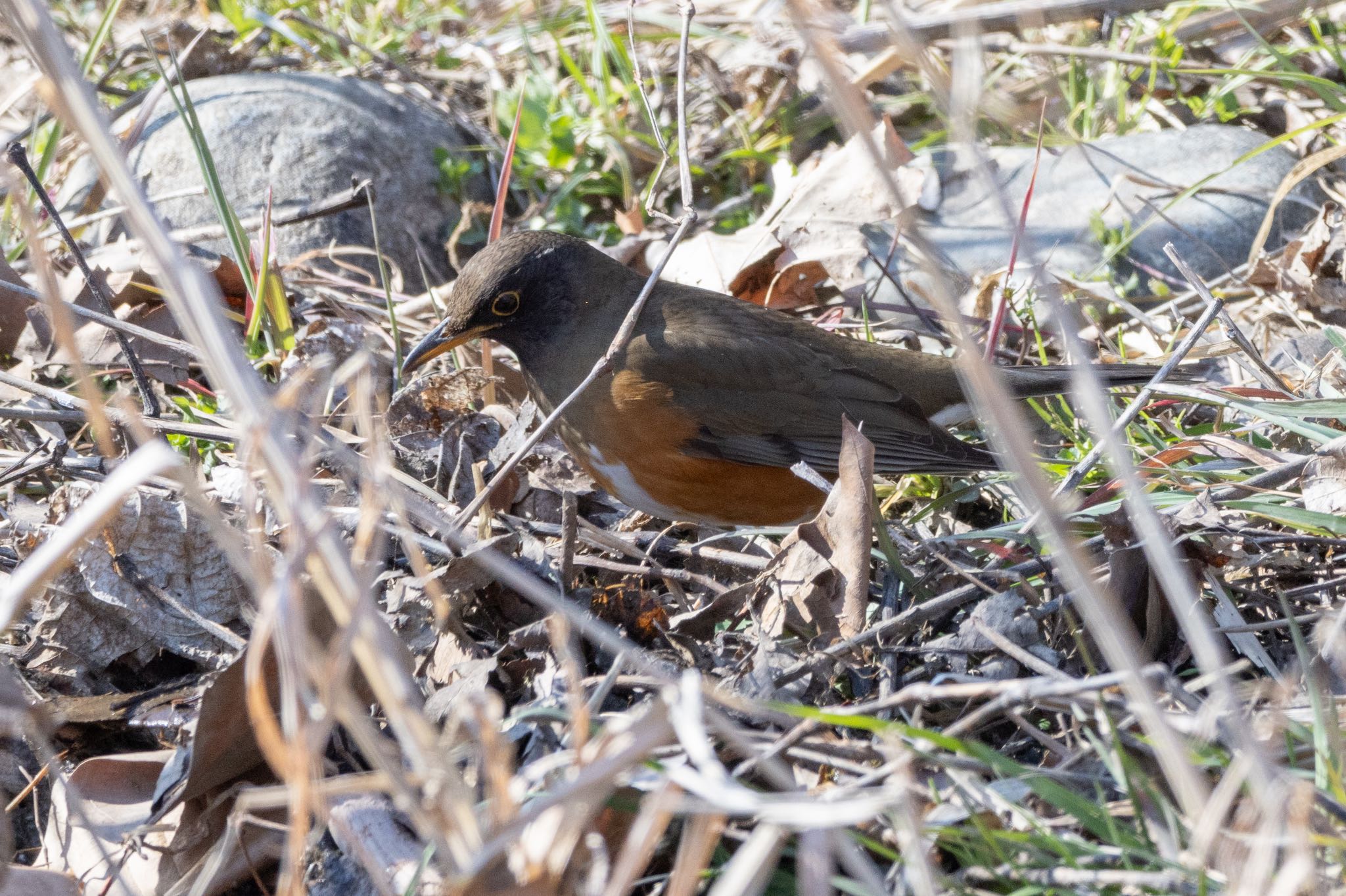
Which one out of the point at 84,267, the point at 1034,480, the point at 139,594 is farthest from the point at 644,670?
the point at 84,267

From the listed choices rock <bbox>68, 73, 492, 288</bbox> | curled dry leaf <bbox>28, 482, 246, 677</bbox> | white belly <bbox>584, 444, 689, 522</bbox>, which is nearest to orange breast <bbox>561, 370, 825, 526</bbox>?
white belly <bbox>584, 444, 689, 522</bbox>

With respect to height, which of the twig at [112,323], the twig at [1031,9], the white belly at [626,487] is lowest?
the white belly at [626,487]

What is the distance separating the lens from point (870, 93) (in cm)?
636

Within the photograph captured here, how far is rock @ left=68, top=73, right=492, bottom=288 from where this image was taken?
5.49m

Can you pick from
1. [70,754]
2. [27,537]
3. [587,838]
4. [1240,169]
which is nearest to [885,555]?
[587,838]

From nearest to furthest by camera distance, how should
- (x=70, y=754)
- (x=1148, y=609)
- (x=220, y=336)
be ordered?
1. (x=220, y=336)
2. (x=1148, y=609)
3. (x=70, y=754)

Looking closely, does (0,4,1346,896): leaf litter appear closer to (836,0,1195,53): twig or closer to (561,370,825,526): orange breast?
(561,370,825,526): orange breast

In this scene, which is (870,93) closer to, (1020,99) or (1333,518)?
(1020,99)

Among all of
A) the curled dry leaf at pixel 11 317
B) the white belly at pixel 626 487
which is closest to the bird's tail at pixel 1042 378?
the white belly at pixel 626 487

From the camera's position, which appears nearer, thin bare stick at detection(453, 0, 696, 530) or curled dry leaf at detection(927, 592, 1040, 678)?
curled dry leaf at detection(927, 592, 1040, 678)

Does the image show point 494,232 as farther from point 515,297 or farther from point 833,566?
point 833,566

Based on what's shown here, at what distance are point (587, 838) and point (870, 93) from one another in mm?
5091

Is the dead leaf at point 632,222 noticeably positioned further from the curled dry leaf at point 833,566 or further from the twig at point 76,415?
the curled dry leaf at point 833,566

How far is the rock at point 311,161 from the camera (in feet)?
18.0
